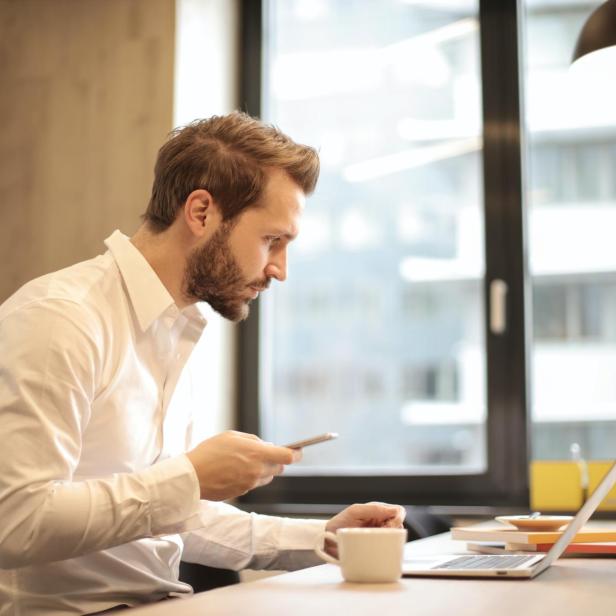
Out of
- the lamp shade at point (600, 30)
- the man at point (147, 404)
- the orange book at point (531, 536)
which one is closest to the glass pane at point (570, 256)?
the lamp shade at point (600, 30)

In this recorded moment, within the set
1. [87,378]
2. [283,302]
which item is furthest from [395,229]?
[87,378]

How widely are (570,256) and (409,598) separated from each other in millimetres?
2275

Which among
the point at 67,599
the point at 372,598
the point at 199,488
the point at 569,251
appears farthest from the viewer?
the point at 569,251

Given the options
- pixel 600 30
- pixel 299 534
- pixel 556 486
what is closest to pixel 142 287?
pixel 299 534

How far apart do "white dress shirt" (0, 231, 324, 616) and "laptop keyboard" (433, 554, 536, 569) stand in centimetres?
36

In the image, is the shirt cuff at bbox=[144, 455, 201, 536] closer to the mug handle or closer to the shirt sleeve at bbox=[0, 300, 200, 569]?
the shirt sleeve at bbox=[0, 300, 200, 569]

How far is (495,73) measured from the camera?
338cm

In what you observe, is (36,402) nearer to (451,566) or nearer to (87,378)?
(87,378)

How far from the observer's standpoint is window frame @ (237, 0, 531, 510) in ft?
10.6

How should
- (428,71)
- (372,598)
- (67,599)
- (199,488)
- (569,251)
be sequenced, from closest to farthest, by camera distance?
(372,598), (199,488), (67,599), (569,251), (428,71)

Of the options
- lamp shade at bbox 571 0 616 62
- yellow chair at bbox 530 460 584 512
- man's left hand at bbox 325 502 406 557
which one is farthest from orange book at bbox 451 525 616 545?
lamp shade at bbox 571 0 616 62

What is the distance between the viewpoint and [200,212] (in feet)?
6.09

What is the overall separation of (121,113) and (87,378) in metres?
1.99

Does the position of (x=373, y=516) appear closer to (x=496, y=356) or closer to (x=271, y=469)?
(x=271, y=469)
